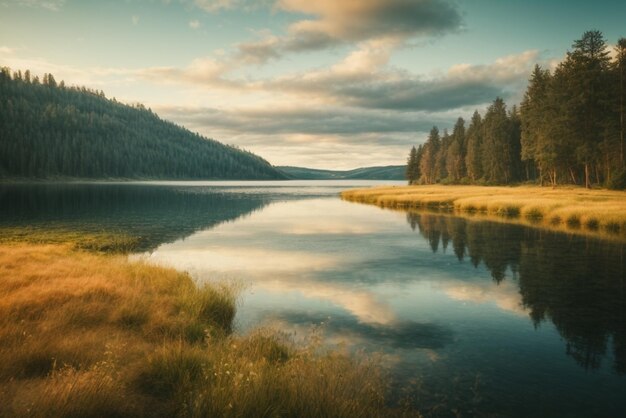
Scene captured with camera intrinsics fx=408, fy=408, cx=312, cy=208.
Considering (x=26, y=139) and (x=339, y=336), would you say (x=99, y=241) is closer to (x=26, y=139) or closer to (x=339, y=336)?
(x=339, y=336)

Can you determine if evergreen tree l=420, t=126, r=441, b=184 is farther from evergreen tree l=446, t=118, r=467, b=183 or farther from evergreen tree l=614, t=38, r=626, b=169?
evergreen tree l=614, t=38, r=626, b=169

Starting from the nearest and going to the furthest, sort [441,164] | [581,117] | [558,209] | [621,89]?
[558,209] < [621,89] < [581,117] < [441,164]

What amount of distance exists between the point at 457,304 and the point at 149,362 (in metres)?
10.8

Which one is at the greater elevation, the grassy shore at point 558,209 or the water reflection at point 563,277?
the grassy shore at point 558,209

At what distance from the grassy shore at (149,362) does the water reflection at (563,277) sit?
690cm

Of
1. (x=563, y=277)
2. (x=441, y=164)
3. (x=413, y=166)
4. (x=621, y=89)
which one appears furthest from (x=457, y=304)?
(x=413, y=166)

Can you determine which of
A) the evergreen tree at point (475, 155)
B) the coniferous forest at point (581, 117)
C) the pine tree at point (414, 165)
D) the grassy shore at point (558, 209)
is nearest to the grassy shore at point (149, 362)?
the grassy shore at point (558, 209)

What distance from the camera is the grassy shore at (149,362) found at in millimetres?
6078

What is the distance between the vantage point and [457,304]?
14.6m

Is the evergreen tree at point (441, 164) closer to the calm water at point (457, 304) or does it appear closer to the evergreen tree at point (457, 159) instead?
the evergreen tree at point (457, 159)

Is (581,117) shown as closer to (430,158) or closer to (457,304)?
(457,304)

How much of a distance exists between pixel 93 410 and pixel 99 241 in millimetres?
24103

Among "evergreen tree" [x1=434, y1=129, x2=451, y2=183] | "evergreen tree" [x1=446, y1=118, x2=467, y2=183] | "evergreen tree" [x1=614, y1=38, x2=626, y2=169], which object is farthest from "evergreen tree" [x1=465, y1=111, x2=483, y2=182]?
"evergreen tree" [x1=614, y1=38, x2=626, y2=169]

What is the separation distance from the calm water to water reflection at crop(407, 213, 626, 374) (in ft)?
0.18
